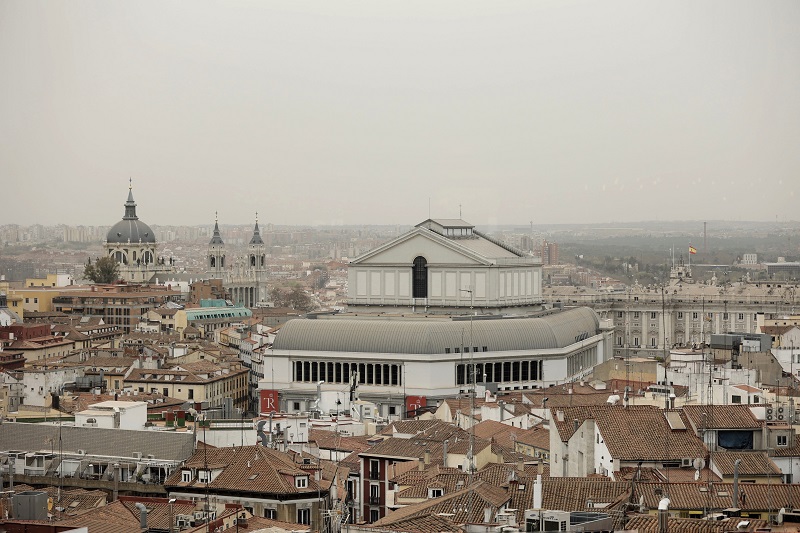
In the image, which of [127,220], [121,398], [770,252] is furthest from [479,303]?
[127,220]

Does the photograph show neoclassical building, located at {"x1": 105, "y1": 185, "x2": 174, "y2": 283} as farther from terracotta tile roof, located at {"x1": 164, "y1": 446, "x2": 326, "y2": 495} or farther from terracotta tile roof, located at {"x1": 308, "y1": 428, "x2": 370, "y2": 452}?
terracotta tile roof, located at {"x1": 164, "y1": 446, "x2": 326, "y2": 495}

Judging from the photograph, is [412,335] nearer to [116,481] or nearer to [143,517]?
[116,481]

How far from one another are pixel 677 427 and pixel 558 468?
97.1 inches

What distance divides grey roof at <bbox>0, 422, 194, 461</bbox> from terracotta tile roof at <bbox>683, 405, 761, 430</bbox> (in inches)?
401

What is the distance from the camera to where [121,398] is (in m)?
48.0

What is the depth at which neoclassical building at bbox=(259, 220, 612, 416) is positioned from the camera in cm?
6112

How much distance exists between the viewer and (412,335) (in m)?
62.3

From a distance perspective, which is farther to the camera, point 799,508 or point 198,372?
point 198,372

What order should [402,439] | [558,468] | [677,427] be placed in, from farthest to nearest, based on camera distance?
[402,439], [558,468], [677,427]

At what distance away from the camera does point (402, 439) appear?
35375 millimetres

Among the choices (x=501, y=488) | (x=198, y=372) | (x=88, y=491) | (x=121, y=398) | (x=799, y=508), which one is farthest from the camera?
(x=198, y=372)

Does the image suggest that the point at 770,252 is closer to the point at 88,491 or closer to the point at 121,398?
the point at 121,398

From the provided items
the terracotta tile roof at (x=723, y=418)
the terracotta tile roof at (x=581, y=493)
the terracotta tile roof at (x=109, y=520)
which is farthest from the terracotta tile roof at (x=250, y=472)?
the terracotta tile roof at (x=581, y=493)

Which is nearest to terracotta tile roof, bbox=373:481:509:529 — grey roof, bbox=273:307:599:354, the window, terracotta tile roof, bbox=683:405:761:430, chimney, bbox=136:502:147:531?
chimney, bbox=136:502:147:531
